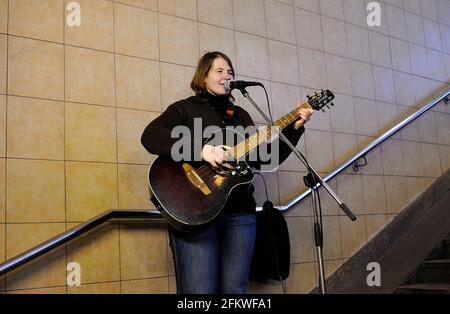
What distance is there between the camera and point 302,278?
123 inches

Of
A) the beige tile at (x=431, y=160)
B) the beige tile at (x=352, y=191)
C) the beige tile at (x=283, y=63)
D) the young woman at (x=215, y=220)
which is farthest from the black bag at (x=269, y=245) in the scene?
the beige tile at (x=431, y=160)

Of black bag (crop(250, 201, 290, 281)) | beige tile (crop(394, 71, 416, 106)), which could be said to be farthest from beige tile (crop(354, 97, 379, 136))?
black bag (crop(250, 201, 290, 281))

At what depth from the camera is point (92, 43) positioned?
8.45 feet

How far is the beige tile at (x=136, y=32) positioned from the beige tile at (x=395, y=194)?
6.66 ft

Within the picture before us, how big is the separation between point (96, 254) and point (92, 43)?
1.07m

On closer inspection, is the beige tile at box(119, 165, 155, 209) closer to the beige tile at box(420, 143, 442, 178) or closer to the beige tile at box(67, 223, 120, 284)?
the beige tile at box(67, 223, 120, 284)

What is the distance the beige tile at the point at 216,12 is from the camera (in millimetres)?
3045

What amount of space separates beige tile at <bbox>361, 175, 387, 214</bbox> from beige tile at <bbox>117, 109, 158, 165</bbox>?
1.72 meters

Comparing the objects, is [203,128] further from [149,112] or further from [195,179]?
[149,112]

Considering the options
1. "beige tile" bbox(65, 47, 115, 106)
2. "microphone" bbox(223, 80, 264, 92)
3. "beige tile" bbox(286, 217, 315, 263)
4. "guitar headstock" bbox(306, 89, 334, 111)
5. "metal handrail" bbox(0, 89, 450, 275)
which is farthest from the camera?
"beige tile" bbox(286, 217, 315, 263)

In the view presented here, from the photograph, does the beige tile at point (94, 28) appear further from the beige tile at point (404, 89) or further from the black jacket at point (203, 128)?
the beige tile at point (404, 89)

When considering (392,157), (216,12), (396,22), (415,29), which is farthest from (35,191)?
(415,29)

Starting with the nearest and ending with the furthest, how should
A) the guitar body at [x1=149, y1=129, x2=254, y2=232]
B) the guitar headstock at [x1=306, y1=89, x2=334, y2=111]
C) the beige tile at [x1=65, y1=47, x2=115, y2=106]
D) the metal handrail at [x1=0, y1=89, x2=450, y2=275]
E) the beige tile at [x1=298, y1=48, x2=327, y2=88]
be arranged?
1. the guitar body at [x1=149, y1=129, x2=254, y2=232]
2. the metal handrail at [x1=0, y1=89, x2=450, y2=275]
3. the guitar headstock at [x1=306, y1=89, x2=334, y2=111]
4. the beige tile at [x1=65, y1=47, x2=115, y2=106]
5. the beige tile at [x1=298, y1=48, x2=327, y2=88]

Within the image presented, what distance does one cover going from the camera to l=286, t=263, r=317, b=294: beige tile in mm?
3055
